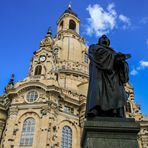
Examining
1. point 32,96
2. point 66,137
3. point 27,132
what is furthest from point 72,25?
point 27,132

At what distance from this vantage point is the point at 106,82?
7164 millimetres

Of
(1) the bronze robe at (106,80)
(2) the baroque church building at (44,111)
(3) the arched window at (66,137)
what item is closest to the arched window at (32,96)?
(2) the baroque church building at (44,111)

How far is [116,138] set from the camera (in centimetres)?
593

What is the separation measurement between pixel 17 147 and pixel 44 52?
58.2 feet

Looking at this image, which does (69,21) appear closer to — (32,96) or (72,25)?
(72,25)

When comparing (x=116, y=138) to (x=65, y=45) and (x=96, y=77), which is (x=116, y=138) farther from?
(x=65, y=45)

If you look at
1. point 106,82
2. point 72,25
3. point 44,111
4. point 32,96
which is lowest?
point 106,82

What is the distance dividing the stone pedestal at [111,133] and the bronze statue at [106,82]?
0.46 metres

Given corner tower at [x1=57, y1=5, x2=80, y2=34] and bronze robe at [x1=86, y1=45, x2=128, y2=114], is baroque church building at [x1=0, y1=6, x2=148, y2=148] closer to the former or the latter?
corner tower at [x1=57, y1=5, x2=80, y2=34]

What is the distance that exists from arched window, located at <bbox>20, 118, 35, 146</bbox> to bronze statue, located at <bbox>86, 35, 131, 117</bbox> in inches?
951

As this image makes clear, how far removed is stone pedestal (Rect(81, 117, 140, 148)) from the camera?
5.78 meters

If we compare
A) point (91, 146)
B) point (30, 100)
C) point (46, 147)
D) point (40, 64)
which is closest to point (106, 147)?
point (91, 146)

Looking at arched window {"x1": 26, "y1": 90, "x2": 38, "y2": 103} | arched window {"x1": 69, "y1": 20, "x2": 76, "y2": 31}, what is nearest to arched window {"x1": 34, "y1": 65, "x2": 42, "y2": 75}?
arched window {"x1": 26, "y1": 90, "x2": 38, "y2": 103}

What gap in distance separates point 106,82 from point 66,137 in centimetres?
2692
